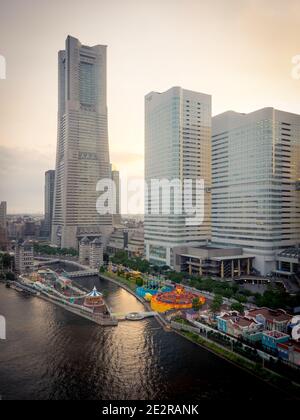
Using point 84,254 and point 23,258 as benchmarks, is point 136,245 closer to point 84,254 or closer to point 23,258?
point 84,254

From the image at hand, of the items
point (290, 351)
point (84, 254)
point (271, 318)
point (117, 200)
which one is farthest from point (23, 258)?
point (117, 200)

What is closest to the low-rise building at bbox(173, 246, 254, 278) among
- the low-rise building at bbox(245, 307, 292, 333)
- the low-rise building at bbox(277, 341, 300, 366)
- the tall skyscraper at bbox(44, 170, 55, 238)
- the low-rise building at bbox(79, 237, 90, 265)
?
the low-rise building at bbox(245, 307, 292, 333)

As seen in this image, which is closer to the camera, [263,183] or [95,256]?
[263,183]

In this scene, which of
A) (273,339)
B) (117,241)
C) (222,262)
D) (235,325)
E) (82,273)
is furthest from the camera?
(117,241)

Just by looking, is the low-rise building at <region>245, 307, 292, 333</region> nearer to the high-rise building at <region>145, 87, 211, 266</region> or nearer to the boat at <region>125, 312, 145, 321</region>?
the boat at <region>125, 312, 145, 321</region>

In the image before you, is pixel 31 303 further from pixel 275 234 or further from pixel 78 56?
pixel 78 56
